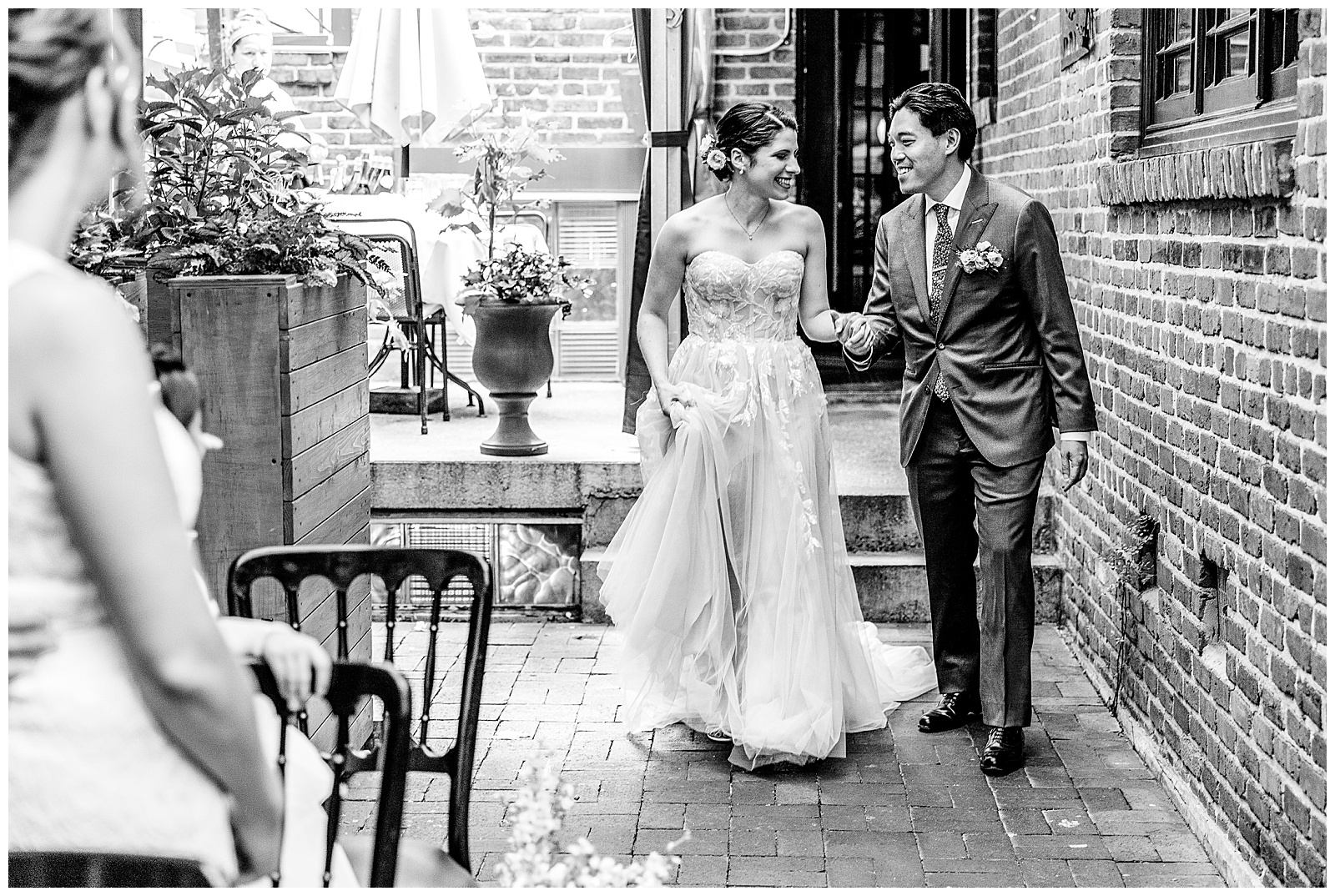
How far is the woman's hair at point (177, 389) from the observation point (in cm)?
182

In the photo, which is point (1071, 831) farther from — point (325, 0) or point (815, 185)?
point (815, 185)

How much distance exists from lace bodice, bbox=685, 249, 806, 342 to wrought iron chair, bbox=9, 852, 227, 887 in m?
3.24

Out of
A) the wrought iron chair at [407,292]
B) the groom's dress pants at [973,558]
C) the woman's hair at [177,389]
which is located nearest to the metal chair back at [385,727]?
the woman's hair at [177,389]

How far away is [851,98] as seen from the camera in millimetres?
8727

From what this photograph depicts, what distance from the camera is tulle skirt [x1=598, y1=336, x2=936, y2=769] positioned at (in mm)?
4664

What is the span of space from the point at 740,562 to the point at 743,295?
849 millimetres

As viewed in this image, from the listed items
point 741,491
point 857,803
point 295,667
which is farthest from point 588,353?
point 295,667

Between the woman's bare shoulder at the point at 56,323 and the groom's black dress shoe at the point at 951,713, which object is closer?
the woman's bare shoulder at the point at 56,323

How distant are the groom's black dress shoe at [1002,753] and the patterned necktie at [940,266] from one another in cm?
102

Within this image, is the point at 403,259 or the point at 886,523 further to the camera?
the point at 403,259

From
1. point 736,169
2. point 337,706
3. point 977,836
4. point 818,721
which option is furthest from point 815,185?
point 337,706

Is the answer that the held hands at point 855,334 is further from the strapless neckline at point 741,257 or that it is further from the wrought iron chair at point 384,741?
the wrought iron chair at point 384,741

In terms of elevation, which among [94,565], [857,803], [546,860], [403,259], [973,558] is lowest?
[857,803]

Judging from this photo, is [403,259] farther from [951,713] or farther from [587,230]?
[951,713]
